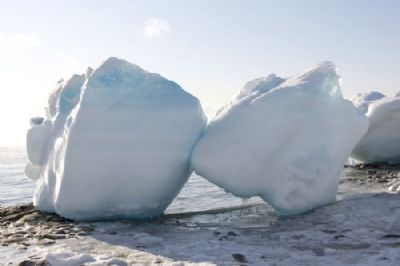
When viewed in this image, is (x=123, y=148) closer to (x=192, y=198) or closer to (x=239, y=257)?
(x=239, y=257)

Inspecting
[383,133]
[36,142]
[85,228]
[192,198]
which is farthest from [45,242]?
[383,133]

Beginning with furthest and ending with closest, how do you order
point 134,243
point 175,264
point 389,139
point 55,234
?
point 389,139
point 55,234
point 134,243
point 175,264

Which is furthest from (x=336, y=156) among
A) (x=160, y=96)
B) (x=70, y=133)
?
(x=70, y=133)

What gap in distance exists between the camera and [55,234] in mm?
6910

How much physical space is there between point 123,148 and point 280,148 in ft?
9.46

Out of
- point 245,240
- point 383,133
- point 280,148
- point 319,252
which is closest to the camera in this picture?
point 319,252

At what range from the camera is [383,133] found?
591 inches

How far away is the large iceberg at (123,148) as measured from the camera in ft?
25.4

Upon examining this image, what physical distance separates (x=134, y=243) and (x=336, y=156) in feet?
14.4

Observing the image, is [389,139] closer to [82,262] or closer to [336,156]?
[336,156]

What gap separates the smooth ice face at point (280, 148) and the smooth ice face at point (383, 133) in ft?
23.5

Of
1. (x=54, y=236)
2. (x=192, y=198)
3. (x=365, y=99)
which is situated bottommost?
(x=192, y=198)

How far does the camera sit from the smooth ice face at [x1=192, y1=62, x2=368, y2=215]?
7.81 meters

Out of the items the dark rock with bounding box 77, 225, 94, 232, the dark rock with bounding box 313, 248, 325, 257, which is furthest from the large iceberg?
the dark rock with bounding box 313, 248, 325, 257
